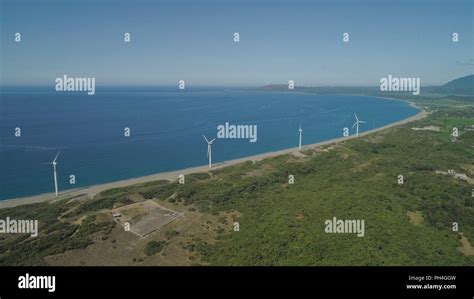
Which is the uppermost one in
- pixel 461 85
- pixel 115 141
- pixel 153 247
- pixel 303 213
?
pixel 461 85

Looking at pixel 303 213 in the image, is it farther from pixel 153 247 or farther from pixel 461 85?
pixel 461 85

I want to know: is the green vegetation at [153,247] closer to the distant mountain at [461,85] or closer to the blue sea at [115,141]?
the blue sea at [115,141]

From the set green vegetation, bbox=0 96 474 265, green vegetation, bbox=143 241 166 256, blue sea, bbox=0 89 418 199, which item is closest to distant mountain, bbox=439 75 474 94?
blue sea, bbox=0 89 418 199

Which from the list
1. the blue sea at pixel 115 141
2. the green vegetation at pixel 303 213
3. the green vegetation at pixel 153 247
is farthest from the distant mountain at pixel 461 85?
the green vegetation at pixel 153 247

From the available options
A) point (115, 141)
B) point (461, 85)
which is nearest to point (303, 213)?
point (115, 141)

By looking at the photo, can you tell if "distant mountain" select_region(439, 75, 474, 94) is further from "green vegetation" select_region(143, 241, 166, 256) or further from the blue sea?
"green vegetation" select_region(143, 241, 166, 256)

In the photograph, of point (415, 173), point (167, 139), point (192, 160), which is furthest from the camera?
point (167, 139)

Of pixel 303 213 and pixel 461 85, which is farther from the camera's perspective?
pixel 461 85

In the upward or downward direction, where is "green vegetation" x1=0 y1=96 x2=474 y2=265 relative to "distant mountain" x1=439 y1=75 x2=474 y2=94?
downward
